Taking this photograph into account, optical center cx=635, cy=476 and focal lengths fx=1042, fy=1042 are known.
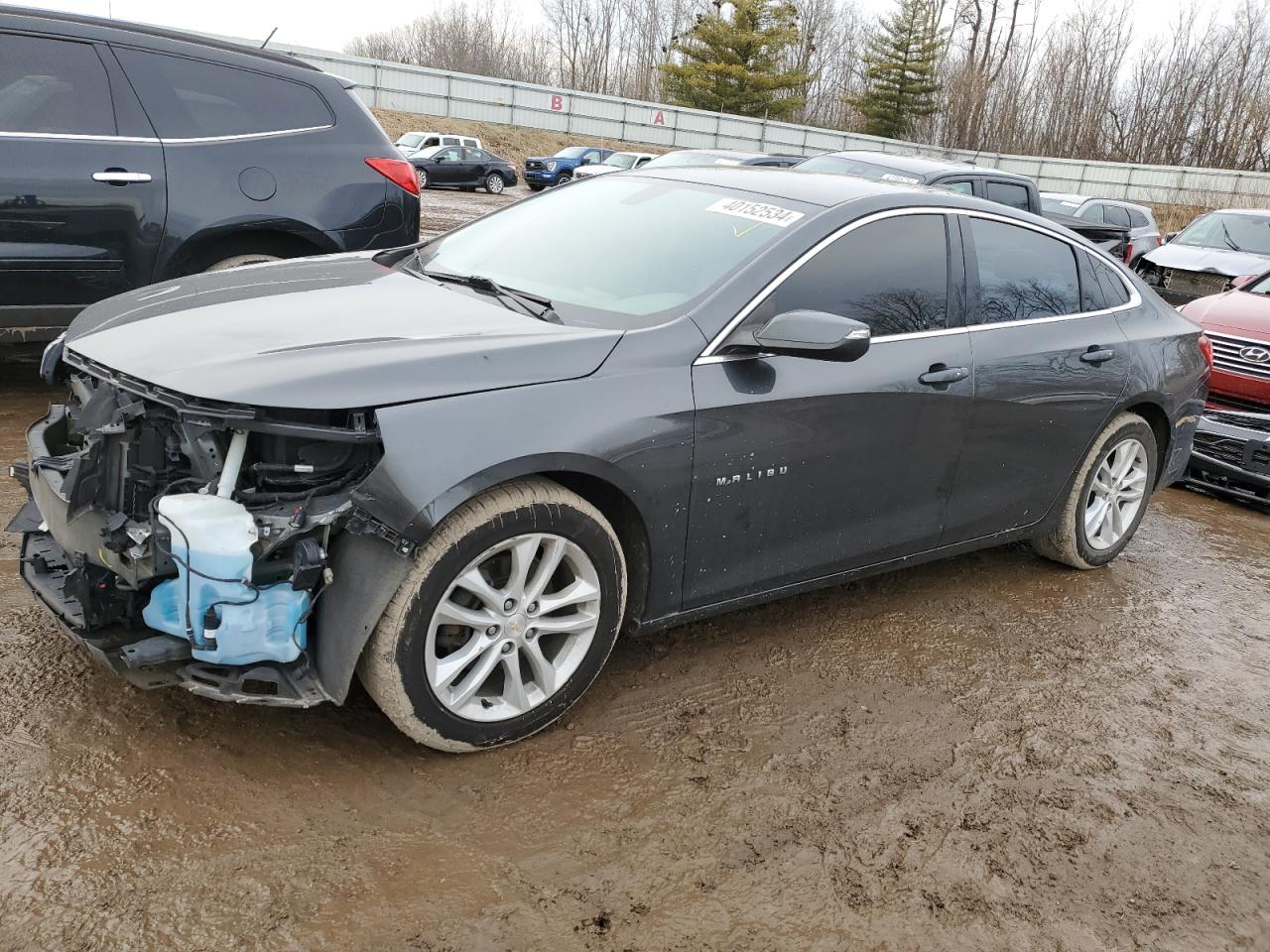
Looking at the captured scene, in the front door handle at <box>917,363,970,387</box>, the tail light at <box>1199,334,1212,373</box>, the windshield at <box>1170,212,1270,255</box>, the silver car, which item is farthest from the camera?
the silver car

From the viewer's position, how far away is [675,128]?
4344 cm

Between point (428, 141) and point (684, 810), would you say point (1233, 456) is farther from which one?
point (428, 141)

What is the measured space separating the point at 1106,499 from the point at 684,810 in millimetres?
2973

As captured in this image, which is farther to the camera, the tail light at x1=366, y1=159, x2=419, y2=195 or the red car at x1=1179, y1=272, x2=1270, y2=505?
the red car at x1=1179, y1=272, x2=1270, y2=505

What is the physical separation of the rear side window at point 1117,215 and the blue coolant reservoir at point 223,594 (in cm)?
1757

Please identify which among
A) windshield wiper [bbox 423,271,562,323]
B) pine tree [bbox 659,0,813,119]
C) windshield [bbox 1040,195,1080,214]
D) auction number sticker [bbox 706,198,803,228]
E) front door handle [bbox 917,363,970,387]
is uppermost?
pine tree [bbox 659,0,813,119]

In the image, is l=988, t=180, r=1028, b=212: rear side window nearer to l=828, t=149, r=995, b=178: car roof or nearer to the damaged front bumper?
l=828, t=149, r=995, b=178: car roof

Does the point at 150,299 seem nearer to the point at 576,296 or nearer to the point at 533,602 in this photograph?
the point at 576,296

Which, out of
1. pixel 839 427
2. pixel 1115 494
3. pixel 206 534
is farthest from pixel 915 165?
pixel 206 534

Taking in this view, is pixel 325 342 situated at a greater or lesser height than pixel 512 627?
greater

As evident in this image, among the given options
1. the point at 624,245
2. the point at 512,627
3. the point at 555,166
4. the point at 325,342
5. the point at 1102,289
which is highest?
the point at 624,245

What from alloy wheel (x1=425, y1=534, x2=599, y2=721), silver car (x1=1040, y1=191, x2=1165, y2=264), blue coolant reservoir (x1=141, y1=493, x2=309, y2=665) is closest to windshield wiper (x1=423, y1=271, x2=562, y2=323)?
alloy wheel (x1=425, y1=534, x2=599, y2=721)

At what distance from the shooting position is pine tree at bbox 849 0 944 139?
5200 centimetres

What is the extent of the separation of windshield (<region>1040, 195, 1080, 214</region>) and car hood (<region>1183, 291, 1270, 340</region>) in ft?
32.3
